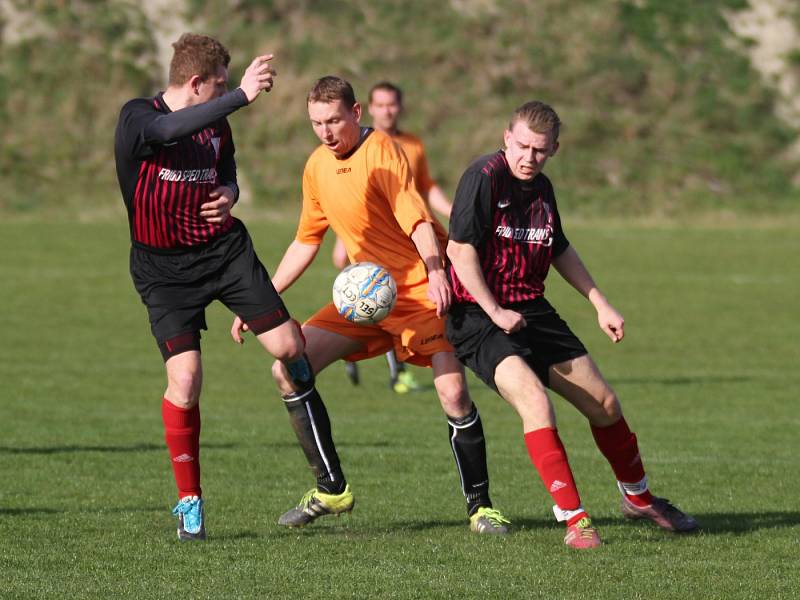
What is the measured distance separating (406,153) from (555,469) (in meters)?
5.84

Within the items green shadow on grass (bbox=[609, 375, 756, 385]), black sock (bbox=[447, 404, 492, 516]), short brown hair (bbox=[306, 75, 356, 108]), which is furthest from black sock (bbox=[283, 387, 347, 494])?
green shadow on grass (bbox=[609, 375, 756, 385])

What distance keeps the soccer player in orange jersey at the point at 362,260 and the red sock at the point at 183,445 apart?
21.9 inches

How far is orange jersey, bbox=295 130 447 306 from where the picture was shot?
7.10m

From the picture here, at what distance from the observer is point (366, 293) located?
22.4ft

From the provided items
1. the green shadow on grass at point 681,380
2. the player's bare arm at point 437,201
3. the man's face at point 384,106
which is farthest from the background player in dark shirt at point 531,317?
the green shadow on grass at point 681,380

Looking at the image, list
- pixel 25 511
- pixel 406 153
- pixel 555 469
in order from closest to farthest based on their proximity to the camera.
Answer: pixel 555 469 → pixel 25 511 → pixel 406 153

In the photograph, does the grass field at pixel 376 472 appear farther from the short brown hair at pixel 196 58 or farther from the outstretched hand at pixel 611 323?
the short brown hair at pixel 196 58

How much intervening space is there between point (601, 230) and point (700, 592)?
23718 mm

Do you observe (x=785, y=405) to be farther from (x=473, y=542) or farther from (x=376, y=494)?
(x=473, y=542)

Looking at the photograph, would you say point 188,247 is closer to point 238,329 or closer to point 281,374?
point 238,329

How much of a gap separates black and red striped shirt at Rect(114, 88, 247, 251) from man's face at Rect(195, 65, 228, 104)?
4.9 inches

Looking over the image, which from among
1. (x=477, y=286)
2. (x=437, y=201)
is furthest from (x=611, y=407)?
(x=437, y=201)

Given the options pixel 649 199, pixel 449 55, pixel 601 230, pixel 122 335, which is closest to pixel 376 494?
pixel 122 335

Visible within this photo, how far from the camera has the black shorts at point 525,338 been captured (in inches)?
259
